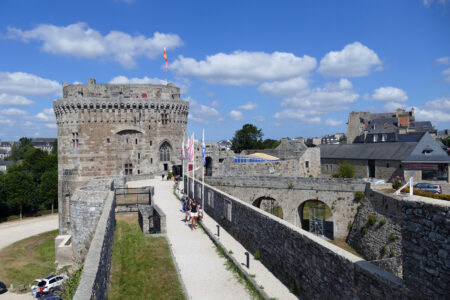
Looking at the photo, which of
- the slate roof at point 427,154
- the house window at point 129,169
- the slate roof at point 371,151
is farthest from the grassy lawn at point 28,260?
the slate roof at point 427,154

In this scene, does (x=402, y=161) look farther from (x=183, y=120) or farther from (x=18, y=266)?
(x=18, y=266)

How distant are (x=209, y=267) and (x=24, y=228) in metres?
43.7

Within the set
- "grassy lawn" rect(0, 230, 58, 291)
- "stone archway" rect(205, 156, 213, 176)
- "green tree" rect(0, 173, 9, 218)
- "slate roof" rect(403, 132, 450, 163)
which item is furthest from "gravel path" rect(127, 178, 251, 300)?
"green tree" rect(0, 173, 9, 218)

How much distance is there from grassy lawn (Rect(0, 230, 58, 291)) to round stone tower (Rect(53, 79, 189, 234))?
318cm

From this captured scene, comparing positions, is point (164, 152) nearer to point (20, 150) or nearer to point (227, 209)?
point (227, 209)

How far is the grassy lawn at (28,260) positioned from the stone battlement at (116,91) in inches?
650

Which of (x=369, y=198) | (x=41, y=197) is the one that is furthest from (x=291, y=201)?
(x=41, y=197)

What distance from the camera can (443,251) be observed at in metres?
4.87

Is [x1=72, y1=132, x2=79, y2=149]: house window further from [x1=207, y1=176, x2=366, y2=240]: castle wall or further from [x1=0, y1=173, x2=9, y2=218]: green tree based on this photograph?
[x1=0, y1=173, x2=9, y2=218]: green tree

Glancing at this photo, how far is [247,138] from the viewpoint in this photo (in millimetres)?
76375

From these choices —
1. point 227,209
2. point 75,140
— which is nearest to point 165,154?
point 75,140

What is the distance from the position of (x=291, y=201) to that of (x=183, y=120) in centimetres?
2199

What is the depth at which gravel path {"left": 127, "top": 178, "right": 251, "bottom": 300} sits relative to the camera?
10.1m

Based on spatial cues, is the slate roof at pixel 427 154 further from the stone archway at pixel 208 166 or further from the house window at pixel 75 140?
the house window at pixel 75 140
